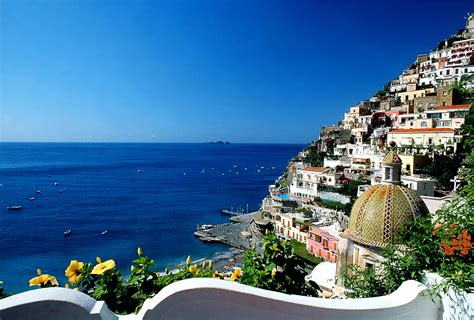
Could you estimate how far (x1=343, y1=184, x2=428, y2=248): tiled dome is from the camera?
9188 millimetres

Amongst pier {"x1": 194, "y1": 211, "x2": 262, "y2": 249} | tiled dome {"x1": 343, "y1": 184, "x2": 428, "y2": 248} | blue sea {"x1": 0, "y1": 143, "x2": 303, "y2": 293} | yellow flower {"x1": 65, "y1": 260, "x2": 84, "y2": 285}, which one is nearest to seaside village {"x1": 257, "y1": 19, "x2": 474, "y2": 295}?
tiled dome {"x1": 343, "y1": 184, "x2": 428, "y2": 248}

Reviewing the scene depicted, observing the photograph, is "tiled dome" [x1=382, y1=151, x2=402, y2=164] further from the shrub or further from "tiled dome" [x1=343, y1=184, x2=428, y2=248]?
the shrub

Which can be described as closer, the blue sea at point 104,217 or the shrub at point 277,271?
the shrub at point 277,271

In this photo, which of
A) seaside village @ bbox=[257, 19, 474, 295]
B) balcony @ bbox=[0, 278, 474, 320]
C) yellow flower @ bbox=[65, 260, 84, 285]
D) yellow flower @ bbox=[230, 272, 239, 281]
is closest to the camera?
balcony @ bbox=[0, 278, 474, 320]

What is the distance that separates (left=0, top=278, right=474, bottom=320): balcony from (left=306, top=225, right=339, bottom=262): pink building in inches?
961

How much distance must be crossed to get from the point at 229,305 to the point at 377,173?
127 feet

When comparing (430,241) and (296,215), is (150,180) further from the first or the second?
(430,241)

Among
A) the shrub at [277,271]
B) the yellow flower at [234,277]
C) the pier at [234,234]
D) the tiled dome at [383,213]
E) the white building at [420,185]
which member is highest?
the shrub at [277,271]

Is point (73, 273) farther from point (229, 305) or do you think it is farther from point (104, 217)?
point (104, 217)

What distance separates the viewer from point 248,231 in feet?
135

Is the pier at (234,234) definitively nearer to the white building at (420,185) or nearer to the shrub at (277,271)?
the white building at (420,185)

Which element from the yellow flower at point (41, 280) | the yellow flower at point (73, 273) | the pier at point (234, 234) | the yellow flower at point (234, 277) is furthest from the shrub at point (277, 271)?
the pier at point (234, 234)

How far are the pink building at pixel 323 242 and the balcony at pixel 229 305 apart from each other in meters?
24.4

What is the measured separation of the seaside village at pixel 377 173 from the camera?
31.6 ft
